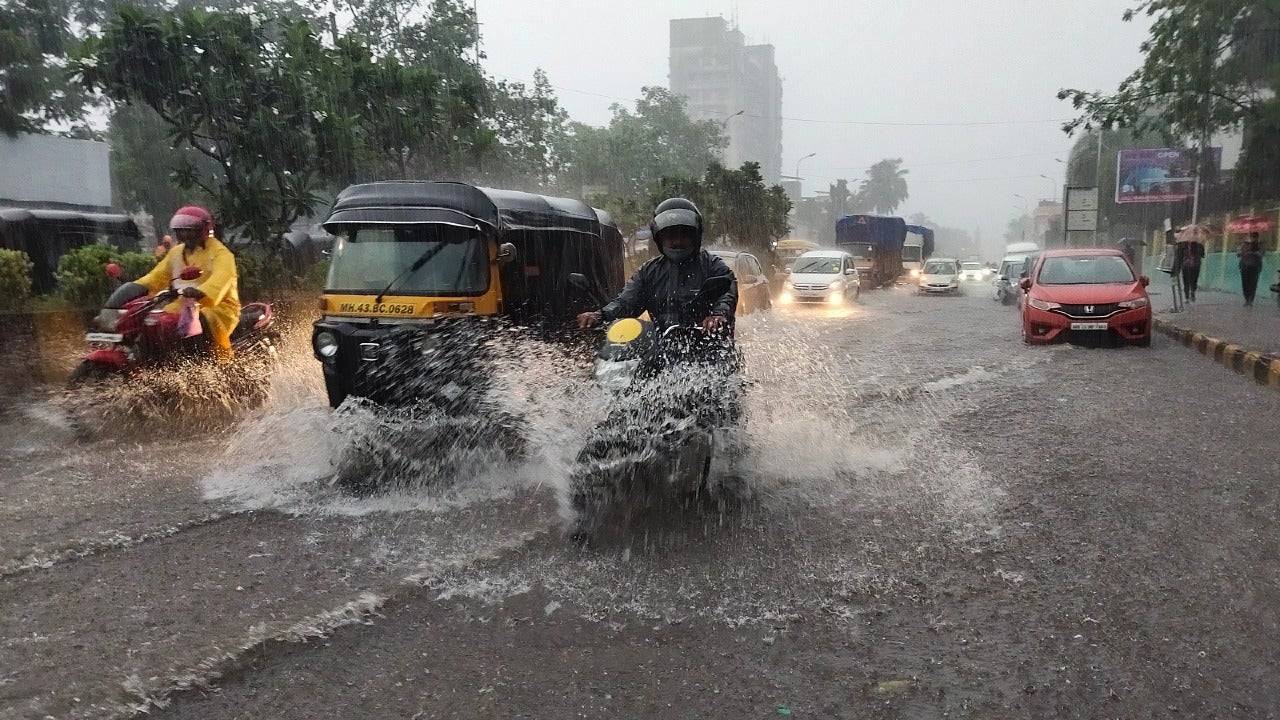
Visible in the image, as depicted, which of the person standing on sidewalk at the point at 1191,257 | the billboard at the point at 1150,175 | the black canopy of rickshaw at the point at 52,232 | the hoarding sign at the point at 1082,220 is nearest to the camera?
the black canopy of rickshaw at the point at 52,232

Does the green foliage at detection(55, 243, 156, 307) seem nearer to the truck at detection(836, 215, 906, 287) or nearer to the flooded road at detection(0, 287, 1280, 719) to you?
the flooded road at detection(0, 287, 1280, 719)

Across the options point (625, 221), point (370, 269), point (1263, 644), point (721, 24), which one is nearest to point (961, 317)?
point (625, 221)

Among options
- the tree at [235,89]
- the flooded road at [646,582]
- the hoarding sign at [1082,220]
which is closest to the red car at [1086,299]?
the flooded road at [646,582]

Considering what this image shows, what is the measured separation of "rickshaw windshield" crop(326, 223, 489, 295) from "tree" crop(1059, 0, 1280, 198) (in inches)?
753

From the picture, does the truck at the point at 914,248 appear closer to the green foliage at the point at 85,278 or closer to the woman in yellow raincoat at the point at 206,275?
the green foliage at the point at 85,278

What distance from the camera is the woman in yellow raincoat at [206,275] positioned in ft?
24.6

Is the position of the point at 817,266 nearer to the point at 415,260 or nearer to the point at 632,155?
the point at 415,260

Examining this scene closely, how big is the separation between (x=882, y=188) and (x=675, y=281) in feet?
440

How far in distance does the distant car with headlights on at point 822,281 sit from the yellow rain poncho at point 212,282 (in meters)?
18.3

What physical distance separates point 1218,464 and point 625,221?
27.3 meters

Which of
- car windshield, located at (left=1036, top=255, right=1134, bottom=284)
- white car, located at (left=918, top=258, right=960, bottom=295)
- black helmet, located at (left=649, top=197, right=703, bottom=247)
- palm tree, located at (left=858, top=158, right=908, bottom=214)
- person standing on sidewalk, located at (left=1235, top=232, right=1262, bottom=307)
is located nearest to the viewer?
black helmet, located at (left=649, top=197, right=703, bottom=247)

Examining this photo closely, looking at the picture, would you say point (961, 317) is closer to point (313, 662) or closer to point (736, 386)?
point (736, 386)

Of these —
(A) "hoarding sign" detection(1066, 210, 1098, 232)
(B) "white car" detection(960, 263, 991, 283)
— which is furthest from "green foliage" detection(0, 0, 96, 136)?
(B) "white car" detection(960, 263, 991, 283)

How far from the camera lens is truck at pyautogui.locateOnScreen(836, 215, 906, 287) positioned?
128ft
